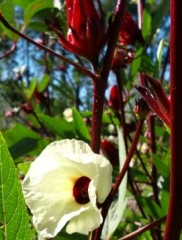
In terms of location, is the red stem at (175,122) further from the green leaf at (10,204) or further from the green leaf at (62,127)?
the green leaf at (62,127)

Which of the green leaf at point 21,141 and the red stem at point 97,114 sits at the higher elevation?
the red stem at point 97,114

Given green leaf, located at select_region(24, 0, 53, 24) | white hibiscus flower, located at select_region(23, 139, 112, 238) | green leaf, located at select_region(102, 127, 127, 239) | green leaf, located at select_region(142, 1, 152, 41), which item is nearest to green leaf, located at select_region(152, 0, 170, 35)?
green leaf, located at select_region(142, 1, 152, 41)

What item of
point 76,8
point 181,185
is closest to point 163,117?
point 181,185

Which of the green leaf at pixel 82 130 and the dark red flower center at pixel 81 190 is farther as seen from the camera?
the green leaf at pixel 82 130

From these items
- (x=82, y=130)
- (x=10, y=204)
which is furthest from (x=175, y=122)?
(x=82, y=130)

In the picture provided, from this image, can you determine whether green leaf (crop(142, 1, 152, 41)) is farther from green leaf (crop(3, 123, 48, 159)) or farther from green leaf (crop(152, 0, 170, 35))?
green leaf (crop(3, 123, 48, 159))

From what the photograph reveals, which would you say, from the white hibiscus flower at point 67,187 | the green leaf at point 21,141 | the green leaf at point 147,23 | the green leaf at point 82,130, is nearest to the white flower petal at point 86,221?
the white hibiscus flower at point 67,187

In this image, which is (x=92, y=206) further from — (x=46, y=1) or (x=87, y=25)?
(x=46, y=1)
